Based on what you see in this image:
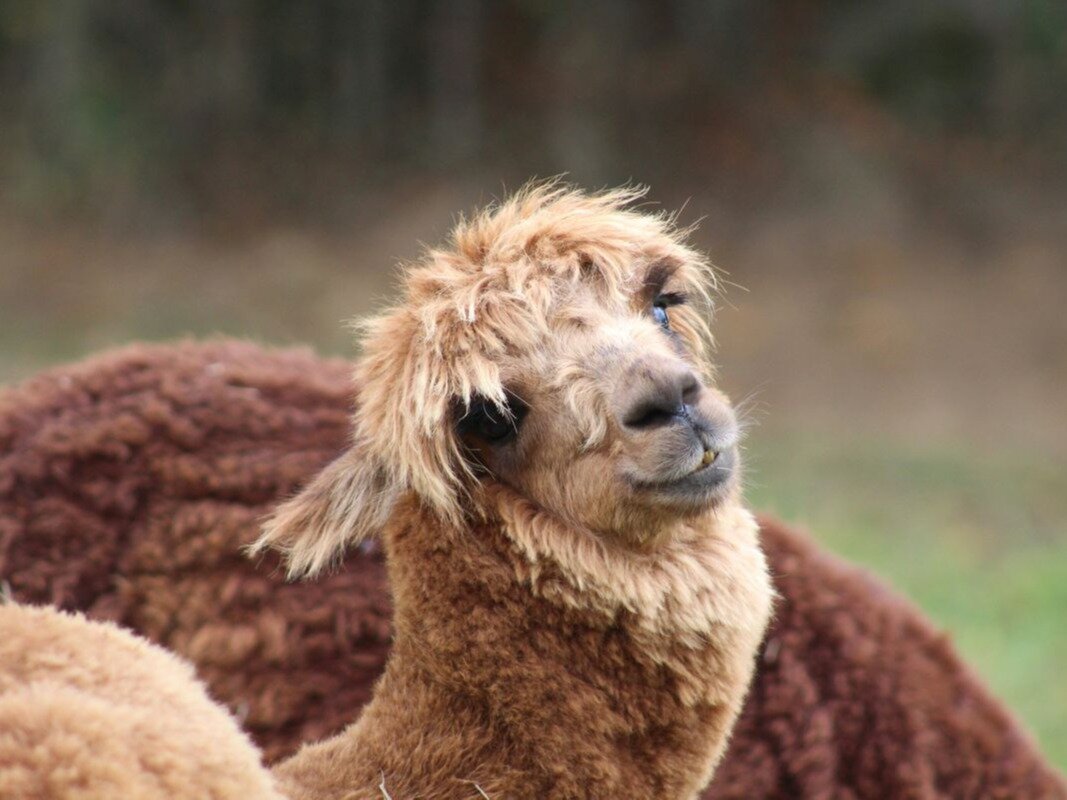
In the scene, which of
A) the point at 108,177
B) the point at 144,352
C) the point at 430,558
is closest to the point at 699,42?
the point at 108,177

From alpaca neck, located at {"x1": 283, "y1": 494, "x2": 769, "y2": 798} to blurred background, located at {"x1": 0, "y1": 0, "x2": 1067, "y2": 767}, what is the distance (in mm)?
10804

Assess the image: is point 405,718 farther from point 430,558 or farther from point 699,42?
point 699,42

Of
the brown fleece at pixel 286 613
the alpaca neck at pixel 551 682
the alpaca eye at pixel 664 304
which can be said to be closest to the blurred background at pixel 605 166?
the brown fleece at pixel 286 613

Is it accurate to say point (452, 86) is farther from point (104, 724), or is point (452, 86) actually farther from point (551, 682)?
point (104, 724)

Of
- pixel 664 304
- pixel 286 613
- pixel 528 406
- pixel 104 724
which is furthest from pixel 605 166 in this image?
pixel 104 724

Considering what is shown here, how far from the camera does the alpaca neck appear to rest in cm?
263

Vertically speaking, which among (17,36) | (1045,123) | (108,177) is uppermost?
(1045,123)

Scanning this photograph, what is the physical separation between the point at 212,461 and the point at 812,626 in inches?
68.3

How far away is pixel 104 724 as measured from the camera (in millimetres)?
2260

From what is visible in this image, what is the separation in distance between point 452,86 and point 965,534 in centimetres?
1000

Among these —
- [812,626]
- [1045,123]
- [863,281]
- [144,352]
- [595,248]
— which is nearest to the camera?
[595,248]

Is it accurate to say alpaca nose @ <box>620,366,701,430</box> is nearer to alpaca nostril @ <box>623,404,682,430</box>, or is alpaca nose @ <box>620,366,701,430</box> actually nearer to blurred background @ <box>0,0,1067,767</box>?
alpaca nostril @ <box>623,404,682,430</box>

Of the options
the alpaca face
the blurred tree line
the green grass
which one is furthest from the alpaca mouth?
the blurred tree line

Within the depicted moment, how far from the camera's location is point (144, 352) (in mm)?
4102
